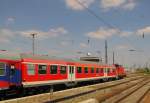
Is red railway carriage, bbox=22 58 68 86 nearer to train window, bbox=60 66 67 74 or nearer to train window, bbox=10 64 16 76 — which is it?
train window, bbox=60 66 67 74

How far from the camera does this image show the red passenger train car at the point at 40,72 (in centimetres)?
2196

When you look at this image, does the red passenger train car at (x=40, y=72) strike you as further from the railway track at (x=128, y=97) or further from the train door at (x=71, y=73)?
the railway track at (x=128, y=97)

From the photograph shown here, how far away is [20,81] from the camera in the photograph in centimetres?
2319

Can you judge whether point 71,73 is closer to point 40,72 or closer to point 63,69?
point 63,69

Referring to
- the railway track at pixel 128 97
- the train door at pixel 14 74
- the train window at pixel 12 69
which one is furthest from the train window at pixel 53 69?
the train window at pixel 12 69

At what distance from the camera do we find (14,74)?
22547 mm

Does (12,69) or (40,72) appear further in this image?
(40,72)

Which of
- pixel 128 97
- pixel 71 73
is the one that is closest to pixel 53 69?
pixel 71 73

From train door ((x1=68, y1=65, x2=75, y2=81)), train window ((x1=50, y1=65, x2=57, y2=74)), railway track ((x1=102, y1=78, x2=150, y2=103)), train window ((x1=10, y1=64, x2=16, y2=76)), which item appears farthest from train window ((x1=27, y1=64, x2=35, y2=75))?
train door ((x1=68, y1=65, x2=75, y2=81))

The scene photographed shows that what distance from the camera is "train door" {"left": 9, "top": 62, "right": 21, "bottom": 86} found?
2220cm

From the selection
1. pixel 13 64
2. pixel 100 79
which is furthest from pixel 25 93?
pixel 100 79

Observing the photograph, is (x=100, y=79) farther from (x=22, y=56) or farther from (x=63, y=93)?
(x=22, y=56)

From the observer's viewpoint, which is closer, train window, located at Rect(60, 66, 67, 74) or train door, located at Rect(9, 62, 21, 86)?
train door, located at Rect(9, 62, 21, 86)

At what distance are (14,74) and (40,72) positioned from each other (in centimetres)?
435
